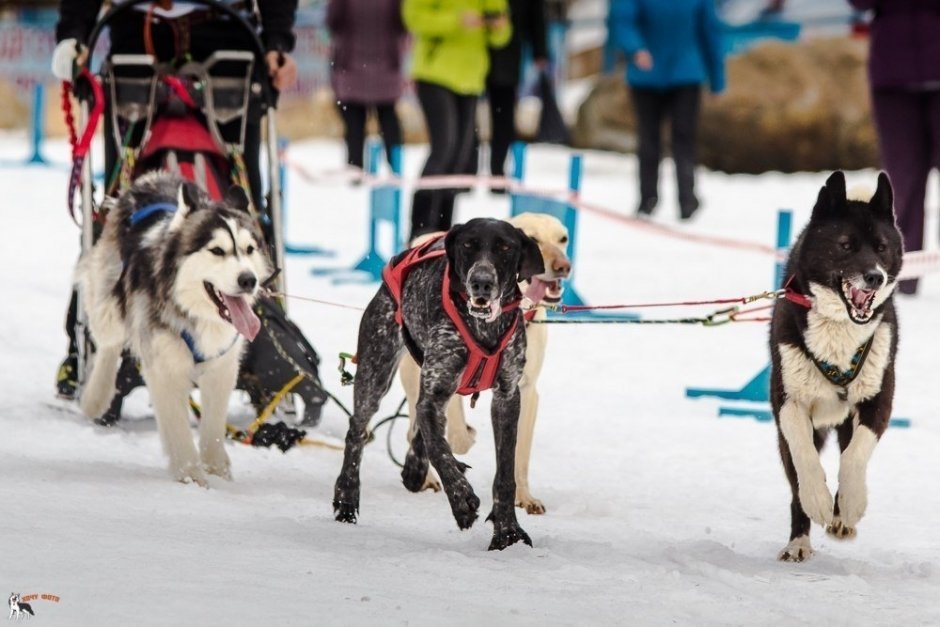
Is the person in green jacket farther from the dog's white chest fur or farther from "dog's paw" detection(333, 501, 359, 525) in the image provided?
the dog's white chest fur

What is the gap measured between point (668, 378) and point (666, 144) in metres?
10.4

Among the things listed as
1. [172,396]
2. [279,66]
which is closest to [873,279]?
[172,396]

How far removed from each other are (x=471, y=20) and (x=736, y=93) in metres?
6.98

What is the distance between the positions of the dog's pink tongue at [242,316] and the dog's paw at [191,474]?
0.42m

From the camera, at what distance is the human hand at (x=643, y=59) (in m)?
11.2

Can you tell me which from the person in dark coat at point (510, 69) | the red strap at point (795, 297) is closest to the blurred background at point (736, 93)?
the person in dark coat at point (510, 69)

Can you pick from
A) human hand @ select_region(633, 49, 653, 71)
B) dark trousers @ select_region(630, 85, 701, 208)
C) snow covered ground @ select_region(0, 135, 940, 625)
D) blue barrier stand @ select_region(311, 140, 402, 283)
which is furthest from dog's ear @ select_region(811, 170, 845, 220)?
dark trousers @ select_region(630, 85, 701, 208)

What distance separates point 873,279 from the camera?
13.1 ft

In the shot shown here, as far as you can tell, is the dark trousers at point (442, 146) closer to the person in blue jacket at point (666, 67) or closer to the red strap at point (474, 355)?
the person in blue jacket at point (666, 67)

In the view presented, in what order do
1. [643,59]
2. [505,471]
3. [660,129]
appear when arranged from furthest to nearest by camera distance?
[660,129] → [643,59] → [505,471]

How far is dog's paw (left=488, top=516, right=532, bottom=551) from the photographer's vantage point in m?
4.00

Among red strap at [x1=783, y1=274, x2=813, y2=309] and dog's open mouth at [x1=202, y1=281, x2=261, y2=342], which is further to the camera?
dog's open mouth at [x1=202, y1=281, x2=261, y2=342]

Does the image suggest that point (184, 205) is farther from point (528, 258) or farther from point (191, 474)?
point (528, 258)

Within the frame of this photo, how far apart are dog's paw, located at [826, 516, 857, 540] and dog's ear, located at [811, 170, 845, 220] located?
772mm
